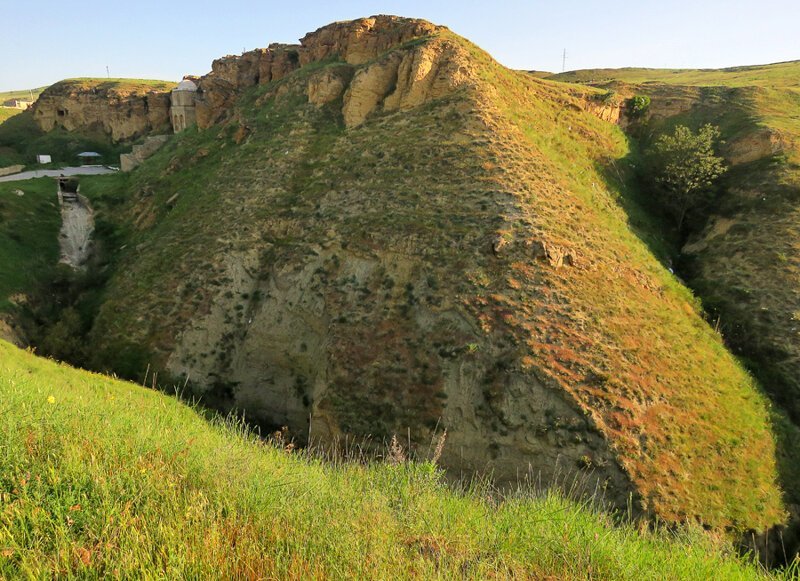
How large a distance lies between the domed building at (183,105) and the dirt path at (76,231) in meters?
18.3

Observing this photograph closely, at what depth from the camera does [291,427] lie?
24.8m

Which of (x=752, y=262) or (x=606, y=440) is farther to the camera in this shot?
(x=752, y=262)

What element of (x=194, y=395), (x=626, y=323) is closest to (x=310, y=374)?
(x=194, y=395)

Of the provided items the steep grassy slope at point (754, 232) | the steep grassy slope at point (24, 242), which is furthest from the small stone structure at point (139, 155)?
the steep grassy slope at point (754, 232)

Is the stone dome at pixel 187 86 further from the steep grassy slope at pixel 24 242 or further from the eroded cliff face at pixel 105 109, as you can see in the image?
the steep grassy slope at pixel 24 242

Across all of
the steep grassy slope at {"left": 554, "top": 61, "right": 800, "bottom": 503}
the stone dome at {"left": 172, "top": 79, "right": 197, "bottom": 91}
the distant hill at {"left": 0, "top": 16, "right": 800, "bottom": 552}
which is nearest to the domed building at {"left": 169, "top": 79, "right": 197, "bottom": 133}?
the stone dome at {"left": 172, "top": 79, "right": 197, "bottom": 91}

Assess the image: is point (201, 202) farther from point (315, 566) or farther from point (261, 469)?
point (315, 566)

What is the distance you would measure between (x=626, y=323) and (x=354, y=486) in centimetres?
1917

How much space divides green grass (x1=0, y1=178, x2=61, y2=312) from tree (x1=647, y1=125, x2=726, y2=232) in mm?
48680

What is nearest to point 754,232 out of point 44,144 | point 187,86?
point 187,86

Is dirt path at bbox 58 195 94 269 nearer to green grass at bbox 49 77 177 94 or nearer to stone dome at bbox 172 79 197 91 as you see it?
stone dome at bbox 172 79 197 91

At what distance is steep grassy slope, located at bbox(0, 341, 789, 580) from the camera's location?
4.91 metres

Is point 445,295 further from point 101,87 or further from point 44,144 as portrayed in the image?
point 101,87

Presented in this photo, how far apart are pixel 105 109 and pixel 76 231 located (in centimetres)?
5031
